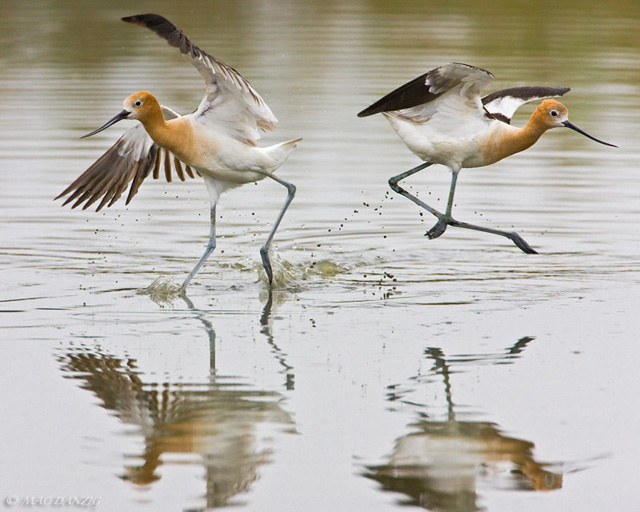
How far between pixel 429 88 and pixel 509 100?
1.28 meters

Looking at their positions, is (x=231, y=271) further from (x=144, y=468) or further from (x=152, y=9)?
(x=152, y=9)

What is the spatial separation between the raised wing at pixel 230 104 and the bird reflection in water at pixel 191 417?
2250 mm

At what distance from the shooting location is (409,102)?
31.3 ft

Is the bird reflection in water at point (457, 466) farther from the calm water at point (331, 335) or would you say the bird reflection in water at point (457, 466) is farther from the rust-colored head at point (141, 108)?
the rust-colored head at point (141, 108)

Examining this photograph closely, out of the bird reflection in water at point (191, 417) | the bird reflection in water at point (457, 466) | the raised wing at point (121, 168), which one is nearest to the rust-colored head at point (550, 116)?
the raised wing at point (121, 168)

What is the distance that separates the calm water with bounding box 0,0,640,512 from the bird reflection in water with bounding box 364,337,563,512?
0.05 ft

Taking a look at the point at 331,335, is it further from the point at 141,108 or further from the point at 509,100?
the point at 509,100

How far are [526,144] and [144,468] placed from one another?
17.5ft

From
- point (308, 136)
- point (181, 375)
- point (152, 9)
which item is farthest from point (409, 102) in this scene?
point (152, 9)

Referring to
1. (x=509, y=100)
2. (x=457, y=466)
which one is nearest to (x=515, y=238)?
(x=509, y=100)

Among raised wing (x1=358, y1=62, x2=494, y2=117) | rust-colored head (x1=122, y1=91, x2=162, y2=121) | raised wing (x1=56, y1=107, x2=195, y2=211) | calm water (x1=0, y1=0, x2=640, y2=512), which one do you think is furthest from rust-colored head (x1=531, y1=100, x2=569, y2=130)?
rust-colored head (x1=122, y1=91, x2=162, y2=121)

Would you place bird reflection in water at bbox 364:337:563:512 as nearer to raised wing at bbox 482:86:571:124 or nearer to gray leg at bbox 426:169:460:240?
gray leg at bbox 426:169:460:240

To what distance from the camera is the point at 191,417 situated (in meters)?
6.17

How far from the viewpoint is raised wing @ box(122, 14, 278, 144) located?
28.1 feet
